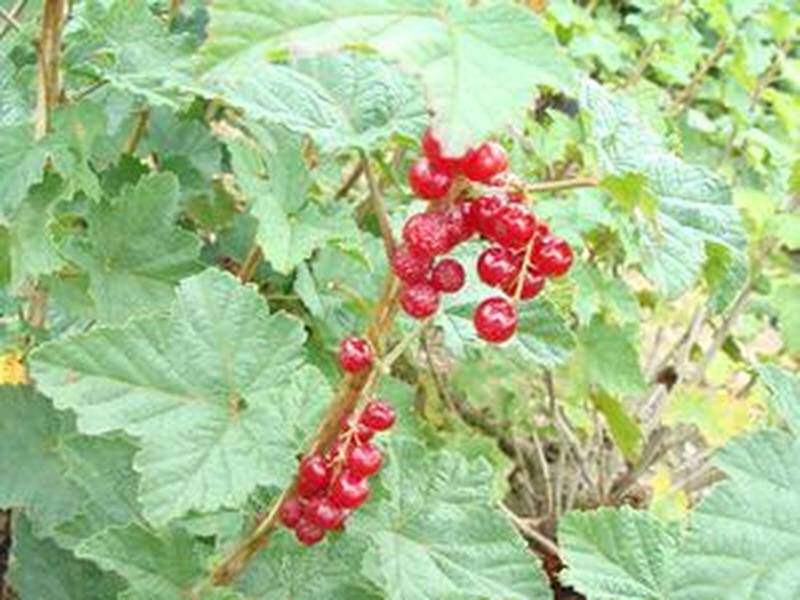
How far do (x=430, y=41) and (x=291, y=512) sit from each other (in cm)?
47

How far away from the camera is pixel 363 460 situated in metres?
1.06

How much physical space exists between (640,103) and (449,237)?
1112 millimetres

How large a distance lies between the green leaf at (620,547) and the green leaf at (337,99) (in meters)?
0.38

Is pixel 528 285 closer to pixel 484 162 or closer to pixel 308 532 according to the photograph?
pixel 484 162

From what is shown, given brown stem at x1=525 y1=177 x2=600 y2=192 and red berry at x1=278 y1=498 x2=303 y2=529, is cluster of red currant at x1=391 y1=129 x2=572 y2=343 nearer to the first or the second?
brown stem at x1=525 y1=177 x2=600 y2=192

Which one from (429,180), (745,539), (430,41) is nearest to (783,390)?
(745,539)

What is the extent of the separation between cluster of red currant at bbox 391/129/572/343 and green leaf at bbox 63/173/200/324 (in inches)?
23.4

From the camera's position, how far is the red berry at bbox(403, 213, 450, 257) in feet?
3.12

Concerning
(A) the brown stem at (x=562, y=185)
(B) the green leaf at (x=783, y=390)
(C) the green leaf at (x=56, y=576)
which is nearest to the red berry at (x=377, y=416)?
(A) the brown stem at (x=562, y=185)

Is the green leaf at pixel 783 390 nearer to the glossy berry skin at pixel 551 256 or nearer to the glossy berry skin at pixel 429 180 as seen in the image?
the glossy berry skin at pixel 551 256

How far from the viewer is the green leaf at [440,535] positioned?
1.11 metres

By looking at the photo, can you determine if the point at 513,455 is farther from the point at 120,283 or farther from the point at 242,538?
the point at 242,538

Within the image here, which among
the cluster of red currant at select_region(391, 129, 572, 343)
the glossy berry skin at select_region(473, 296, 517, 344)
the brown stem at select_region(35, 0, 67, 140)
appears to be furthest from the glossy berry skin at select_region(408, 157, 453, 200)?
the brown stem at select_region(35, 0, 67, 140)

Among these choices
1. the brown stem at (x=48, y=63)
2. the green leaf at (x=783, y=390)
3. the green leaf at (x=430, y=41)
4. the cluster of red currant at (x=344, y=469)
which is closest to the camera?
the green leaf at (x=430, y=41)
